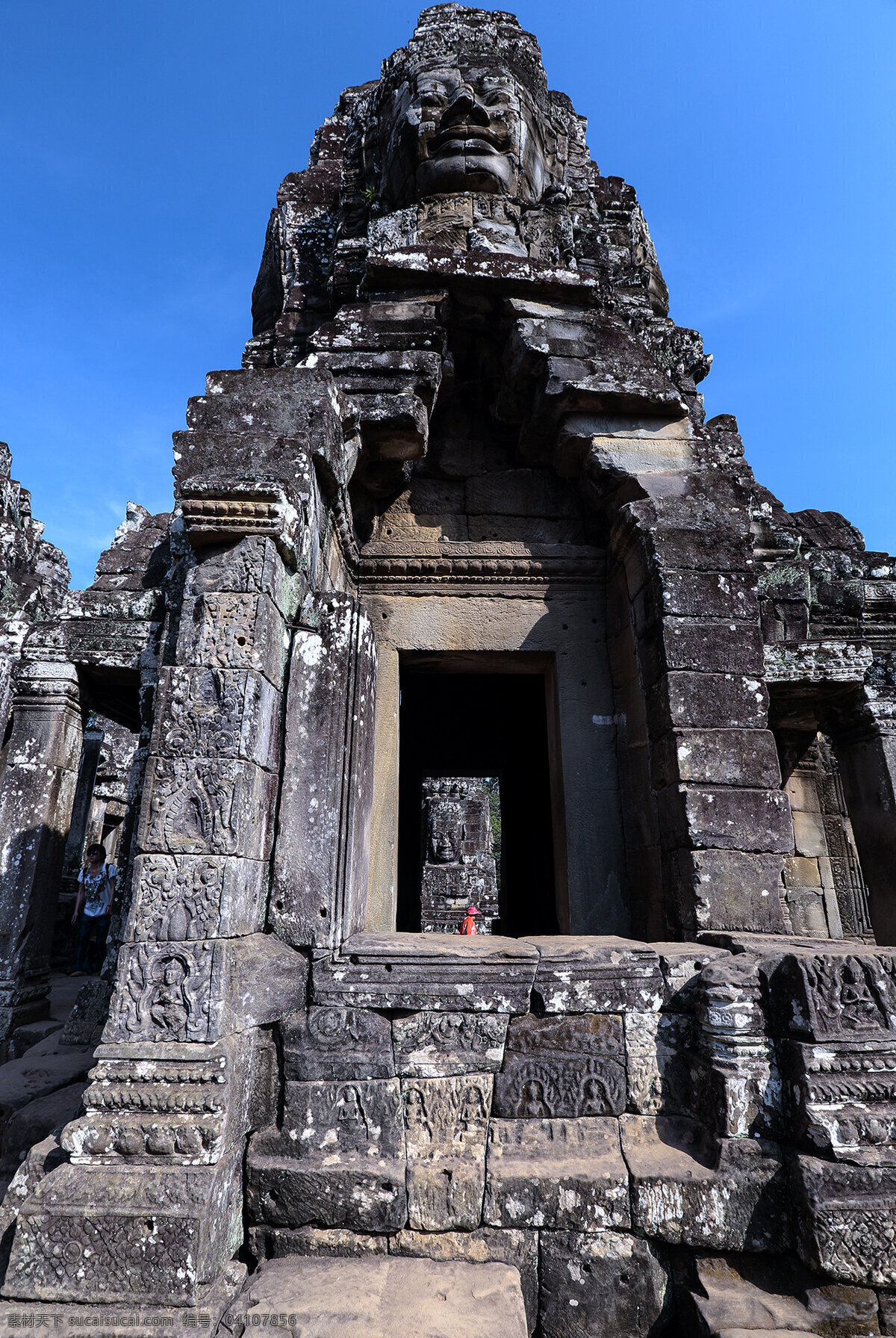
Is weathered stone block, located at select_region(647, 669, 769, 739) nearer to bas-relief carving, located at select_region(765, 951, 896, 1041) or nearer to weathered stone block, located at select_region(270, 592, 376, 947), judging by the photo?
bas-relief carving, located at select_region(765, 951, 896, 1041)

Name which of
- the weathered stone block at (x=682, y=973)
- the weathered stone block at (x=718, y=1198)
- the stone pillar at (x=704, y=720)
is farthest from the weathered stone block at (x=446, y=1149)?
the stone pillar at (x=704, y=720)

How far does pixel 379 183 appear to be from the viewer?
6.27m

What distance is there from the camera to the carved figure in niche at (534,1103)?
2828 mm

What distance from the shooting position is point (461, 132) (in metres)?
5.46

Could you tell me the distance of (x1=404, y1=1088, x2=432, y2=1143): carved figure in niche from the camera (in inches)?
108

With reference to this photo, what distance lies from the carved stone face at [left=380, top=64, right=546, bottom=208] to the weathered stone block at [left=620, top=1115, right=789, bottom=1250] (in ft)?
20.9

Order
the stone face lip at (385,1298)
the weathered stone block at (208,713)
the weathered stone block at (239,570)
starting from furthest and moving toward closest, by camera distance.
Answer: the weathered stone block at (239,570)
the weathered stone block at (208,713)
the stone face lip at (385,1298)

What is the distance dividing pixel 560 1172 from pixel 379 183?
731 centimetres

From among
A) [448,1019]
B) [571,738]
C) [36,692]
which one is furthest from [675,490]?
[36,692]

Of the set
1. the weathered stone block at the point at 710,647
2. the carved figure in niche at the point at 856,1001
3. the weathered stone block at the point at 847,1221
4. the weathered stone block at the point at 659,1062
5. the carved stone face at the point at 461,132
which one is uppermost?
the carved stone face at the point at 461,132

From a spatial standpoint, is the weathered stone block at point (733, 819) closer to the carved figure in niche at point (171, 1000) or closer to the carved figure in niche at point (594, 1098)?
the carved figure in niche at point (594, 1098)

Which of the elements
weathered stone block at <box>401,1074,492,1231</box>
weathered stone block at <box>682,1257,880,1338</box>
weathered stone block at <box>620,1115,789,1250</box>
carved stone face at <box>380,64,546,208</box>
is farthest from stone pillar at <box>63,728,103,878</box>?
weathered stone block at <box>682,1257,880,1338</box>

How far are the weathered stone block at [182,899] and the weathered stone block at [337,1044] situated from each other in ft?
1.79

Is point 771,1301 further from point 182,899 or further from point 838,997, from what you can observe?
point 182,899
